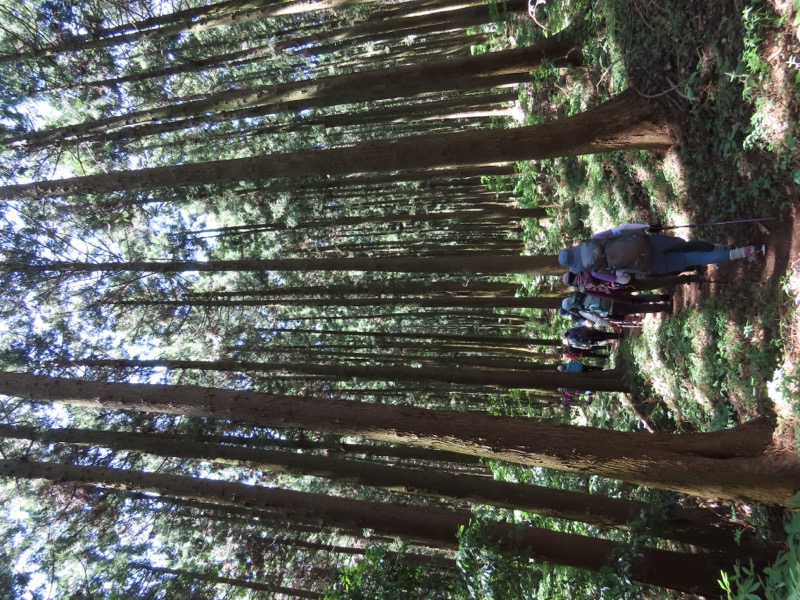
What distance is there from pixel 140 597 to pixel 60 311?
538cm

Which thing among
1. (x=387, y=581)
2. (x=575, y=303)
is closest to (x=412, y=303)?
(x=575, y=303)

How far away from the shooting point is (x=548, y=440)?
477 centimetres

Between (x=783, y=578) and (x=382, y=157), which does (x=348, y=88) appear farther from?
(x=783, y=578)

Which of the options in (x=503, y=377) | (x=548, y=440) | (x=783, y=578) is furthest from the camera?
(x=503, y=377)

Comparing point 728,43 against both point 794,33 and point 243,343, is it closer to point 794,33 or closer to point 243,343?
point 794,33

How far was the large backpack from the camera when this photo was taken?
19.0 feet

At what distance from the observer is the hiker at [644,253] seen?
5.79 metres

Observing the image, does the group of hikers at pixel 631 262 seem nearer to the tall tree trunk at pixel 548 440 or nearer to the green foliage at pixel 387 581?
the tall tree trunk at pixel 548 440

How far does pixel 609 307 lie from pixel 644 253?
1.52 meters

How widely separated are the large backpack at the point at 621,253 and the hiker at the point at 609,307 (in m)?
1.25

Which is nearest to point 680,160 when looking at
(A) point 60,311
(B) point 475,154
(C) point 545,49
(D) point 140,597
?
(B) point 475,154

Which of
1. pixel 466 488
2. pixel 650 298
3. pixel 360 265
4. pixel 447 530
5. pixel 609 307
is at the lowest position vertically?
pixel 447 530

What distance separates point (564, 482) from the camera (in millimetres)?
9703

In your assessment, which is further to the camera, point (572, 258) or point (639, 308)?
point (639, 308)
